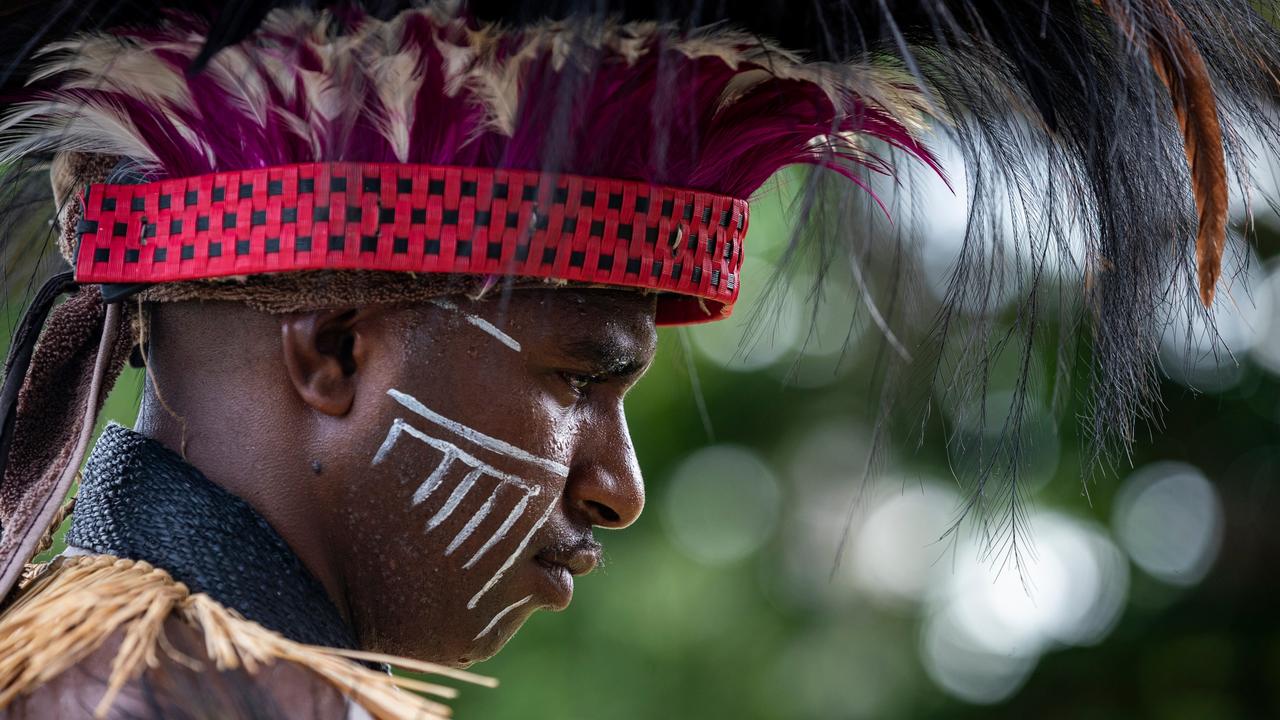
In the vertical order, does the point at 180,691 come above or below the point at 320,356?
below

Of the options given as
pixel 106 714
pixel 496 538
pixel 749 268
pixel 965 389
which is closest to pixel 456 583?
pixel 496 538

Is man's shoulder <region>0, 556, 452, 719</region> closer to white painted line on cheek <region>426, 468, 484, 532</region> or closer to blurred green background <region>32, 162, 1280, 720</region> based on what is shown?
white painted line on cheek <region>426, 468, 484, 532</region>

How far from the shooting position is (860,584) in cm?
928

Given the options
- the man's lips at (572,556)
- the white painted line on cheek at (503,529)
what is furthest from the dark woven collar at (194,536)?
the man's lips at (572,556)

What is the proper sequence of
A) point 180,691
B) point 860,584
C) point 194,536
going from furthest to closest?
point 860,584 → point 194,536 → point 180,691

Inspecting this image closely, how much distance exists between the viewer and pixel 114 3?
1.92 meters

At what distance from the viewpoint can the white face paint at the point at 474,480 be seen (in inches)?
80.9

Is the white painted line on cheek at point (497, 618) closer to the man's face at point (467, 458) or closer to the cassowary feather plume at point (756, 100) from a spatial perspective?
the man's face at point (467, 458)

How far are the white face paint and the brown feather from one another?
1.03 metres

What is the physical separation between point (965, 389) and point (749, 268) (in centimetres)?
354

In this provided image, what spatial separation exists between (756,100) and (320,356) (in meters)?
0.78

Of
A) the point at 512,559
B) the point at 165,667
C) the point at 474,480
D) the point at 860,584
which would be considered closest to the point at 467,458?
the point at 474,480

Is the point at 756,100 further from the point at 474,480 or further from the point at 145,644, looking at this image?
the point at 145,644

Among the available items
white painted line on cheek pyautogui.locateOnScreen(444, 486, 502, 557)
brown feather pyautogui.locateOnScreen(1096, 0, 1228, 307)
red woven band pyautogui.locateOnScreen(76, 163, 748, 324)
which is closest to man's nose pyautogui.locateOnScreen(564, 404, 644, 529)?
white painted line on cheek pyautogui.locateOnScreen(444, 486, 502, 557)
